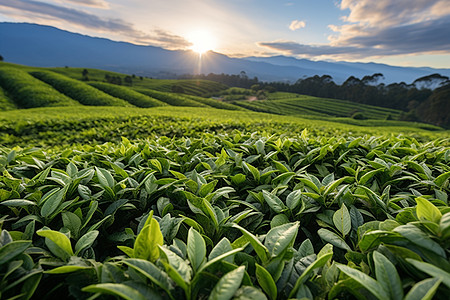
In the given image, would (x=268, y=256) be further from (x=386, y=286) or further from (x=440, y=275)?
(x=440, y=275)

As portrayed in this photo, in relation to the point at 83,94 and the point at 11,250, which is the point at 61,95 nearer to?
the point at 83,94

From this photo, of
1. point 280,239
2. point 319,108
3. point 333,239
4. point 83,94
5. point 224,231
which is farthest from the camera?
point 319,108

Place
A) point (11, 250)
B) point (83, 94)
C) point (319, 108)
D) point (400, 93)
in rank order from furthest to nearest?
point (400, 93)
point (319, 108)
point (83, 94)
point (11, 250)

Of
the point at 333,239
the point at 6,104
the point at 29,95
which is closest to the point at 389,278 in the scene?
the point at 333,239

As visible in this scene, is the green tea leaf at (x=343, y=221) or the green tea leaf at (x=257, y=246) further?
the green tea leaf at (x=343, y=221)

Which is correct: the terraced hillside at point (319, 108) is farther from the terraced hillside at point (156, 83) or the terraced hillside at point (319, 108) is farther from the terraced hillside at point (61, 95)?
the terraced hillside at point (156, 83)

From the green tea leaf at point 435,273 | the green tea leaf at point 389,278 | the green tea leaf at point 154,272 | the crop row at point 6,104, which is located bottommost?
the crop row at point 6,104

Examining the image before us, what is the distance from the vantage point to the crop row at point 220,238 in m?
0.92

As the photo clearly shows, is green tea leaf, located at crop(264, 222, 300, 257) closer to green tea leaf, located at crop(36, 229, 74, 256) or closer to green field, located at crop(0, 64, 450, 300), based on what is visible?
green field, located at crop(0, 64, 450, 300)

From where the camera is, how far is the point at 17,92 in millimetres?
29938

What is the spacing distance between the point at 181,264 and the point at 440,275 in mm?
884

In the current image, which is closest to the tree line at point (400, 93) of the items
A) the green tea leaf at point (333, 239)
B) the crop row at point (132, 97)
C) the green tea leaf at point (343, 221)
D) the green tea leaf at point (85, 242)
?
the crop row at point (132, 97)

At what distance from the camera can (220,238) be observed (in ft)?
4.68

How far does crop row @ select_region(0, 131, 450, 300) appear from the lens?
0.92m
